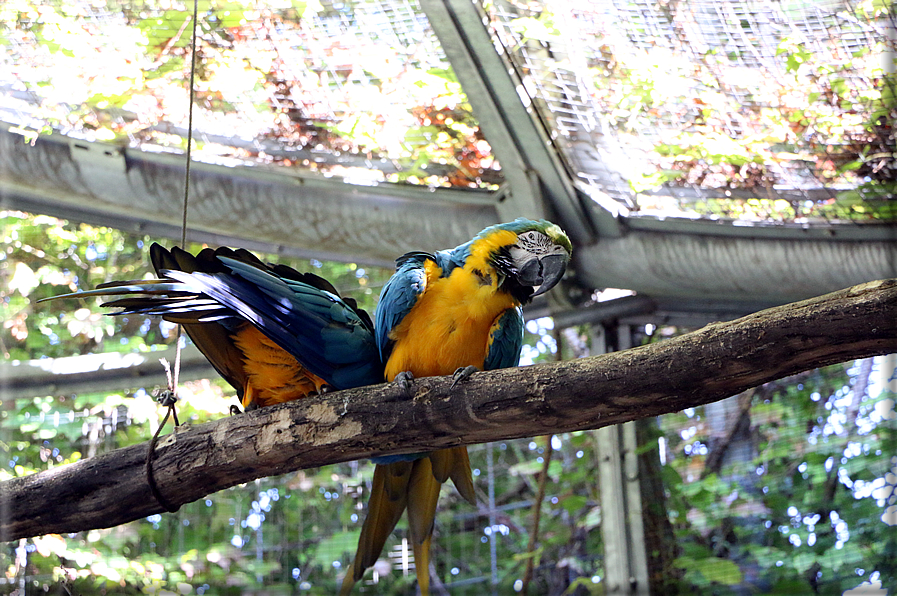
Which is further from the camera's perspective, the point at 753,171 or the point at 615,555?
the point at 615,555

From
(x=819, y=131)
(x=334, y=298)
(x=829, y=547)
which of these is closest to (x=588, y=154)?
(x=819, y=131)

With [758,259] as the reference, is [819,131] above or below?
above

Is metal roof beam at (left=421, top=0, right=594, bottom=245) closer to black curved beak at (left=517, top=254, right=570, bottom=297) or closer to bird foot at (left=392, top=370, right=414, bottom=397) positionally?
black curved beak at (left=517, top=254, right=570, bottom=297)

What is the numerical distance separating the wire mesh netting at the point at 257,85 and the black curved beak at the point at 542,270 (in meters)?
0.85

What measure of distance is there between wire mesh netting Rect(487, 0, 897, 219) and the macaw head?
2.14 feet

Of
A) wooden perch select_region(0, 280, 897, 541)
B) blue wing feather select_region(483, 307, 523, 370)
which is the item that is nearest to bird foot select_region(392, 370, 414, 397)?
wooden perch select_region(0, 280, 897, 541)

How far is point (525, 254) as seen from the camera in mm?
1955

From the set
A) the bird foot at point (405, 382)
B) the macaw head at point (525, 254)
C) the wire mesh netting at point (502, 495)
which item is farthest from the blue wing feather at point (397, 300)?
the wire mesh netting at point (502, 495)

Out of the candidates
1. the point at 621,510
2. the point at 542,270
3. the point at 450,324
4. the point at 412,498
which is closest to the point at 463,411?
the point at 450,324

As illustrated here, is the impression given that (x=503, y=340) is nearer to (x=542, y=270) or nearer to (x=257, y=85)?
(x=542, y=270)

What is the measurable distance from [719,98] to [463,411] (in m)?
1.46

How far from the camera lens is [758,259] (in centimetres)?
253

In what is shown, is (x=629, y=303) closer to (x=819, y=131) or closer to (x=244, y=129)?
(x=819, y=131)

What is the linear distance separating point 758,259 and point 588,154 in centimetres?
67
